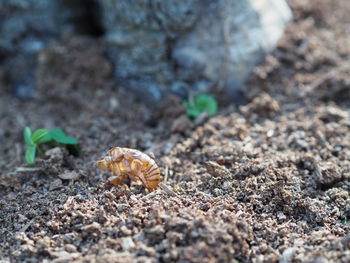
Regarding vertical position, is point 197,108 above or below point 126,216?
above

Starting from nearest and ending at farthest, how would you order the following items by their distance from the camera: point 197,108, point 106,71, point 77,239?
point 77,239 → point 197,108 → point 106,71

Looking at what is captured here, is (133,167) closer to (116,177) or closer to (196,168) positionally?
(116,177)

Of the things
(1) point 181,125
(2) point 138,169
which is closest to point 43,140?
(2) point 138,169

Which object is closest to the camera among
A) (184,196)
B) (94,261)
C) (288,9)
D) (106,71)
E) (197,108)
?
(94,261)

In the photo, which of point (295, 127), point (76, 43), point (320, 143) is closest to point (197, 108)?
point (295, 127)

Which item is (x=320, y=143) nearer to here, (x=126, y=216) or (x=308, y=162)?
(x=308, y=162)

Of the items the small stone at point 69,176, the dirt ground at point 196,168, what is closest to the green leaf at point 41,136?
the dirt ground at point 196,168

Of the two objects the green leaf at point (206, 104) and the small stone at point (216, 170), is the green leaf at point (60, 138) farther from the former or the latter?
the green leaf at point (206, 104)
